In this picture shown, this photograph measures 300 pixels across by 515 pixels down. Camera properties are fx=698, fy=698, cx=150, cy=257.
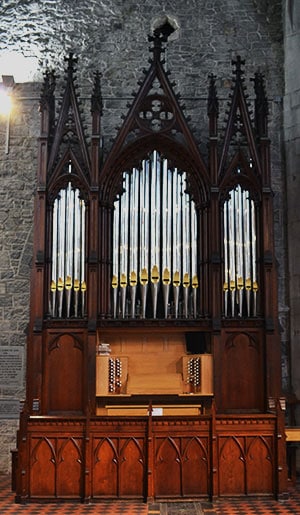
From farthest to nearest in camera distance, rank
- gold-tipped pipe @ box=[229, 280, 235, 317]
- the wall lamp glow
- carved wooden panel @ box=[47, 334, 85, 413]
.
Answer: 1. the wall lamp glow
2. gold-tipped pipe @ box=[229, 280, 235, 317]
3. carved wooden panel @ box=[47, 334, 85, 413]

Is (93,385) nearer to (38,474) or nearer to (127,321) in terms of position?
(127,321)

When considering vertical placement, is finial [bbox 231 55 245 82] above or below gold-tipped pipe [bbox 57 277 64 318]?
above

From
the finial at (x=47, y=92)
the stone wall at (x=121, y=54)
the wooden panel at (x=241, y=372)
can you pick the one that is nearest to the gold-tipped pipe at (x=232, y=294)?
the wooden panel at (x=241, y=372)

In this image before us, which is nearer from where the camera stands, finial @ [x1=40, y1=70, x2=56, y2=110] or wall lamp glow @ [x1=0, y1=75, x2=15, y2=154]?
finial @ [x1=40, y1=70, x2=56, y2=110]

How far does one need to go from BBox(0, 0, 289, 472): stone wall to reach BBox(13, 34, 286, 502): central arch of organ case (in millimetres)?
1019

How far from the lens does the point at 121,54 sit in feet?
41.4

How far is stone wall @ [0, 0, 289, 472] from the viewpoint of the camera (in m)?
12.2

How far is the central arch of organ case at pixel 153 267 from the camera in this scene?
1064cm

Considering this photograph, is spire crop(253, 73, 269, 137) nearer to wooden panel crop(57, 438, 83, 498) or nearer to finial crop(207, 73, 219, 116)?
finial crop(207, 73, 219, 116)

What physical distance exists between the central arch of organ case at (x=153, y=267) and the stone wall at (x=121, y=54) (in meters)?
1.02

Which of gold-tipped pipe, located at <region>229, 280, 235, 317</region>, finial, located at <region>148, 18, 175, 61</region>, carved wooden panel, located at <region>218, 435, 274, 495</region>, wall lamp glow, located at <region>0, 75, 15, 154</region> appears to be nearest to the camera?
carved wooden panel, located at <region>218, 435, 274, 495</region>

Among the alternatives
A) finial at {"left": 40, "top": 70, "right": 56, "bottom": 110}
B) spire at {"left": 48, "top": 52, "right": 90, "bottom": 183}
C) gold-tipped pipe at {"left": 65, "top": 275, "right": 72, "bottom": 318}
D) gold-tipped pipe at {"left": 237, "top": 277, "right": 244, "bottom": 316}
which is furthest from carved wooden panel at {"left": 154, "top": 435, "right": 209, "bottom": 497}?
finial at {"left": 40, "top": 70, "right": 56, "bottom": 110}

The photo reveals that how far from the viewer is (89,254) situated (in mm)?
10695

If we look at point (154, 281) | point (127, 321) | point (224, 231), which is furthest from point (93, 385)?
point (224, 231)
